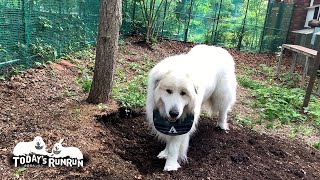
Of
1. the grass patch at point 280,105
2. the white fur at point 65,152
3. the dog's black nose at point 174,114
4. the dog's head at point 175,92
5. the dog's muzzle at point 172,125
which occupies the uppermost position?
the dog's head at point 175,92

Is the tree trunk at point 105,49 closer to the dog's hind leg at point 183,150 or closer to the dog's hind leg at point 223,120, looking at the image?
the dog's hind leg at point 183,150

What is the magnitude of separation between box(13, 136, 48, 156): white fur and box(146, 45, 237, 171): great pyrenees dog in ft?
3.96

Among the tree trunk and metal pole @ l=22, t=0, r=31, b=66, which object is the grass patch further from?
metal pole @ l=22, t=0, r=31, b=66

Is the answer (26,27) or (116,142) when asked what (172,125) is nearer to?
(116,142)

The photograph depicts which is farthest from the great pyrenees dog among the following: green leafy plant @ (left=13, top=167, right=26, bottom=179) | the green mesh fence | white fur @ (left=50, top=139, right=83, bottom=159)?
the green mesh fence

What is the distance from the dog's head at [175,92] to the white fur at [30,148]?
49.4 inches

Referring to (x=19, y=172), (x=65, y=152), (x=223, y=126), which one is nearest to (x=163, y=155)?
(x=65, y=152)

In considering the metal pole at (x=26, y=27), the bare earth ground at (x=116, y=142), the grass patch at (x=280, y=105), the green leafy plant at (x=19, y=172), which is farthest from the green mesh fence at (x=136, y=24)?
the grass patch at (x=280, y=105)

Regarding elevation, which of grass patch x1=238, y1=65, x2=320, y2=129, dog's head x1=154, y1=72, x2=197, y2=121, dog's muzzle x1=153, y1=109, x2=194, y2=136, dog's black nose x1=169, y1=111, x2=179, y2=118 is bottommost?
grass patch x1=238, y1=65, x2=320, y2=129

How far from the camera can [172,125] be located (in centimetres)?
333

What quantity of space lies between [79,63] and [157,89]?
4.11 meters

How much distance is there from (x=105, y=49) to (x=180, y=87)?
1.68 metres

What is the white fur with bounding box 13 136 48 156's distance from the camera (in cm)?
286

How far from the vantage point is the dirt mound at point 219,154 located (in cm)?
337
